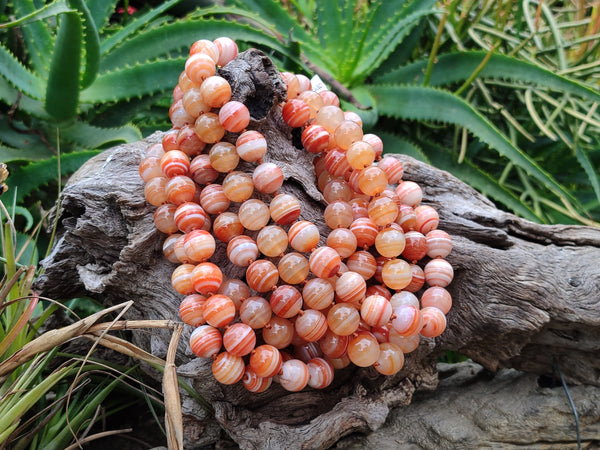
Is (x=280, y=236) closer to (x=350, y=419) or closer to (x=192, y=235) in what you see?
(x=192, y=235)

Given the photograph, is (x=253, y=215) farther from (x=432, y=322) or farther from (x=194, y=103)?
(x=432, y=322)

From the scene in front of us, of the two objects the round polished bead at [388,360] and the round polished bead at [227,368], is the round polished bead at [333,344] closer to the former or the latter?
the round polished bead at [388,360]

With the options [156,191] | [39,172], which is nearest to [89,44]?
[39,172]

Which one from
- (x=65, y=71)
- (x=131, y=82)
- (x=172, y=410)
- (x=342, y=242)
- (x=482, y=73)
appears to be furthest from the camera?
(x=482, y=73)

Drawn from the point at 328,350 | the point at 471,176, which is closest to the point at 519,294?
the point at 328,350

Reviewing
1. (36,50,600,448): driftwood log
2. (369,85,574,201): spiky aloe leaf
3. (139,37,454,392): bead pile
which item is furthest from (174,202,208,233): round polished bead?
(369,85,574,201): spiky aloe leaf

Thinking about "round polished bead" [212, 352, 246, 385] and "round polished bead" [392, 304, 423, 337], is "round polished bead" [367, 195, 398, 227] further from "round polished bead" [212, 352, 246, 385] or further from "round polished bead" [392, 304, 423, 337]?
"round polished bead" [212, 352, 246, 385]

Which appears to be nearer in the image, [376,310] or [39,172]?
[376,310]
